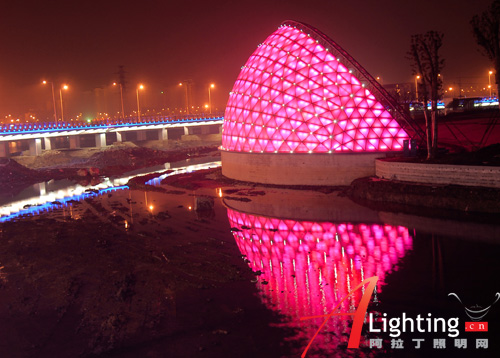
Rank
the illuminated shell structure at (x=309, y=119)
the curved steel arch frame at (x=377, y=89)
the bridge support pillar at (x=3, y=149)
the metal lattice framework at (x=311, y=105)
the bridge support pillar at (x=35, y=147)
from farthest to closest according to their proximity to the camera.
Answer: the bridge support pillar at (x=3, y=149) < the bridge support pillar at (x=35, y=147) < the curved steel arch frame at (x=377, y=89) < the metal lattice framework at (x=311, y=105) < the illuminated shell structure at (x=309, y=119)

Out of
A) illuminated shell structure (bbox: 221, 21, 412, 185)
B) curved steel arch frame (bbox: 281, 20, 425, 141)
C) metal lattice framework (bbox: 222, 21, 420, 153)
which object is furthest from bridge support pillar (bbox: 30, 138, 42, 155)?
curved steel arch frame (bbox: 281, 20, 425, 141)

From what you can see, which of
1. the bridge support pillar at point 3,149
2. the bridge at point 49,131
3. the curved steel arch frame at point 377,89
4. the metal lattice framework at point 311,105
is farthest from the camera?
the bridge support pillar at point 3,149

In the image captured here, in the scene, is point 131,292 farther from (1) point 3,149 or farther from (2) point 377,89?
(1) point 3,149

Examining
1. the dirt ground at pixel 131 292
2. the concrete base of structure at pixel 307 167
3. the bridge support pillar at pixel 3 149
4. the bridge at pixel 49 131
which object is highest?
the bridge at pixel 49 131

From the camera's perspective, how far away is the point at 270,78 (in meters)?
36.5

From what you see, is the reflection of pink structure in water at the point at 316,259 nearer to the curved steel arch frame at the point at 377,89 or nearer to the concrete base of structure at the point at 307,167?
the concrete base of structure at the point at 307,167

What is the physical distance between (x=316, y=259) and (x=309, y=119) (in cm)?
1828

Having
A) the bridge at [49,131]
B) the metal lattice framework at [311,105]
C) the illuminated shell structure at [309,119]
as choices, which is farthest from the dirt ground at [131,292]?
the bridge at [49,131]

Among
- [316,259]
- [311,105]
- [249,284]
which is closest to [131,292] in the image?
[249,284]

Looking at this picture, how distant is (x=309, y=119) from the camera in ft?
110

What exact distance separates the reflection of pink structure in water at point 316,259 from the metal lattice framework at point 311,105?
11312 millimetres

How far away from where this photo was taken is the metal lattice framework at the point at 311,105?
3244cm

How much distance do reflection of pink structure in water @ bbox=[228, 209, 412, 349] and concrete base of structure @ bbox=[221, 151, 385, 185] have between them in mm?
9573

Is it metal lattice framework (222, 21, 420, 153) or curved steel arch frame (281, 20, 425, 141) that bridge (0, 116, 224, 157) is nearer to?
metal lattice framework (222, 21, 420, 153)
